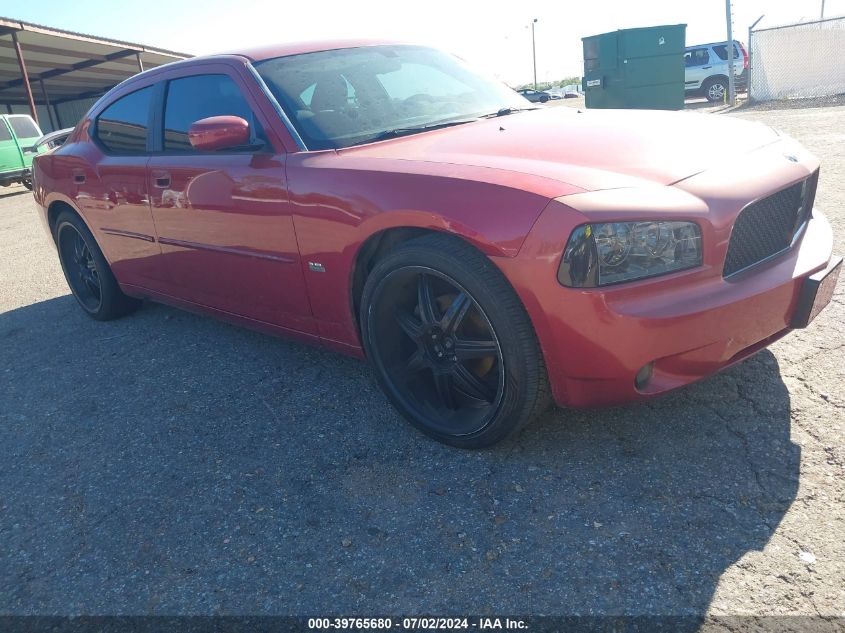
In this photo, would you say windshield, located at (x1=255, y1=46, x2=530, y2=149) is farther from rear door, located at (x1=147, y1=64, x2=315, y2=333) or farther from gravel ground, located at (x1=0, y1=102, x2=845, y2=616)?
gravel ground, located at (x1=0, y1=102, x2=845, y2=616)

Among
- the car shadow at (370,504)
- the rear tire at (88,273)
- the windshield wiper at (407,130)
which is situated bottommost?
the car shadow at (370,504)

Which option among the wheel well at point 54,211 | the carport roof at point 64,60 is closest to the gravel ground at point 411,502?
the wheel well at point 54,211

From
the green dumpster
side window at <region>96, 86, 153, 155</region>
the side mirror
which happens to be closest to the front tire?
the side mirror

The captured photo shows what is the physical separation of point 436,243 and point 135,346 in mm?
2604

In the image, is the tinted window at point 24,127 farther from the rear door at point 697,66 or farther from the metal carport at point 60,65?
the rear door at point 697,66

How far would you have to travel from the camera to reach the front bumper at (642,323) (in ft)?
6.91

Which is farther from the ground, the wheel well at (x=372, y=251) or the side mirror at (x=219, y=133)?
the side mirror at (x=219, y=133)

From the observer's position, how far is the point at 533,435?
2.68 meters

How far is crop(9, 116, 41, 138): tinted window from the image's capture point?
16.2 meters

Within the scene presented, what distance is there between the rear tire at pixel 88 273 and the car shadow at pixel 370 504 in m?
1.39

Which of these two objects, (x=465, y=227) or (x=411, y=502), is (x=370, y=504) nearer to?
(x=411, y=502)

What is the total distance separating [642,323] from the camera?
6.86 ft

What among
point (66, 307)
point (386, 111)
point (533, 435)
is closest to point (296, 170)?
point (386, 111)

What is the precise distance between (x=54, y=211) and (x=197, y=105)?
196cm
